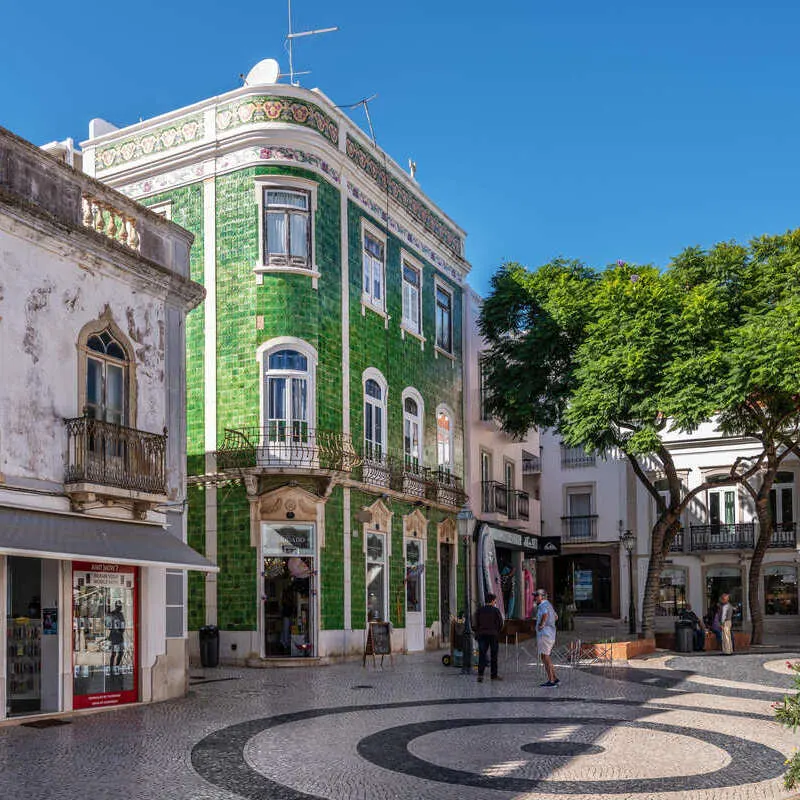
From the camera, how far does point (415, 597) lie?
97.0ft

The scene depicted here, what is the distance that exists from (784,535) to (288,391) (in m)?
24.0

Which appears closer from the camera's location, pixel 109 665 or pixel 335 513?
pixel 109 665

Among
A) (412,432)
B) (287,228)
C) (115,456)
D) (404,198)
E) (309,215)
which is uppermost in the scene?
(404,198)

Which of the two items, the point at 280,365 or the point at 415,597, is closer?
the point at 280,365

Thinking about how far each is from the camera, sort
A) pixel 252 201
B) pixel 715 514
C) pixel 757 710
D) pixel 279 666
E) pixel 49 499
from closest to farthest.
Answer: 1. pixel 49 499
2. pixel 757 710
3. pixel 279 666
4. pixel 252 201
5. pixel 715 514

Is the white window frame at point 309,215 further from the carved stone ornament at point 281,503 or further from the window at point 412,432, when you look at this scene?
the window at point 412,432

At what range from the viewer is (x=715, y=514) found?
138 feet

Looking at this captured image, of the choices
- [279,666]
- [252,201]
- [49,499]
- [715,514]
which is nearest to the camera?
[49,499]

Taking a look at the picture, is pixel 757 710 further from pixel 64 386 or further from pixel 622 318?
pixel 622 318

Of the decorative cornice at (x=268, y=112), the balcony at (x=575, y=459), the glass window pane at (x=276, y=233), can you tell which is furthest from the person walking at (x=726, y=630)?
the balcony at (x=575, y=459)

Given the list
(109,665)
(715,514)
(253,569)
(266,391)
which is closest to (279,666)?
(253,569)

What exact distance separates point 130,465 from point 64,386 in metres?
1.61

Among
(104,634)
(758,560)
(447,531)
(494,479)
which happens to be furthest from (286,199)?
(758,560)

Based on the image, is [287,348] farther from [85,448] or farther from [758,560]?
[758,560]
